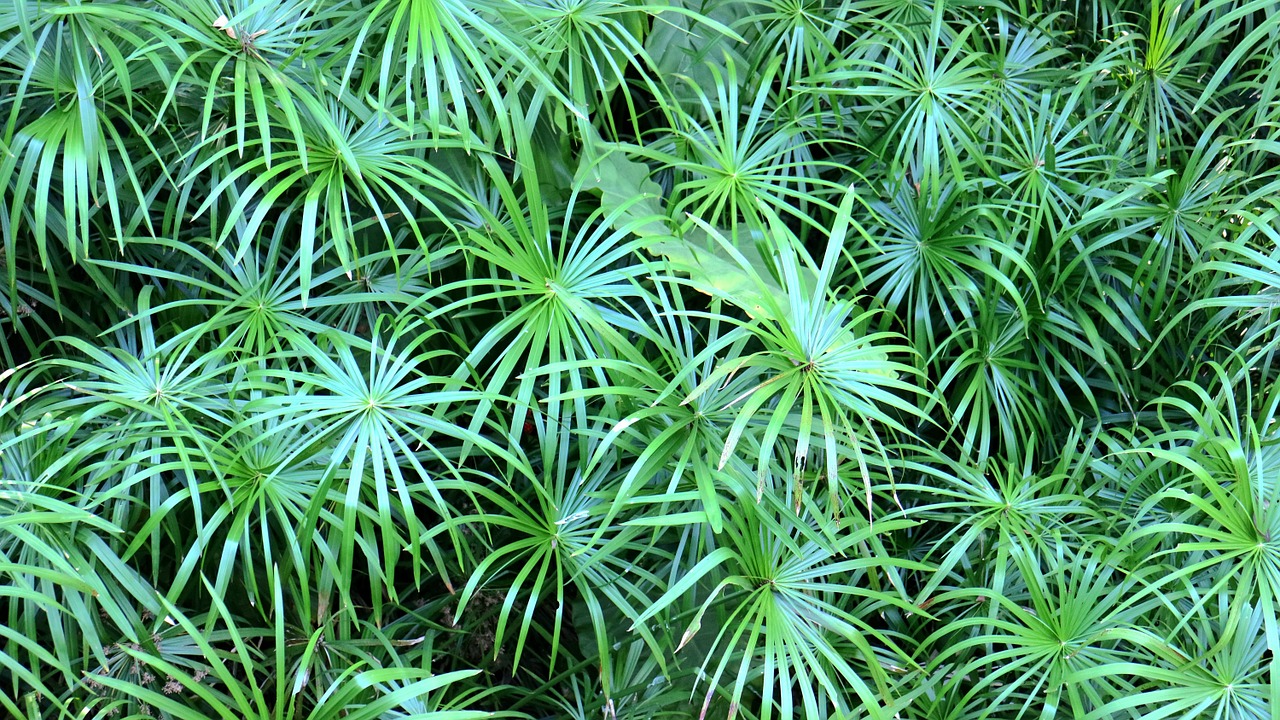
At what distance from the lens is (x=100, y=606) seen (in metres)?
1.16

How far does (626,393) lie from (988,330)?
2.19 feet

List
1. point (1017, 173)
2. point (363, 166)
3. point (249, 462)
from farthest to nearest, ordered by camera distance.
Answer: point (1017, 173)
point (363, 166)
point (249, 462)

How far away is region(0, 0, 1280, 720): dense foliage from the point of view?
1.12 metres

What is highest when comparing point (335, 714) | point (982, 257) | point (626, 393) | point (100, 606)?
point (982, 257)

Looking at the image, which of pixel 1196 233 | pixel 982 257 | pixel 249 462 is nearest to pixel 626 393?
pixel 249 462

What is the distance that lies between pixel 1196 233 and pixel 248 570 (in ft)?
4.87

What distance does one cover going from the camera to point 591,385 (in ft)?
4.56

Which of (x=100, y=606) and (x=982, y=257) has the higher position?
(x=982, y=257)

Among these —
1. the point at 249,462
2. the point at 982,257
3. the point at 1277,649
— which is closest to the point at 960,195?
the point at 982,257

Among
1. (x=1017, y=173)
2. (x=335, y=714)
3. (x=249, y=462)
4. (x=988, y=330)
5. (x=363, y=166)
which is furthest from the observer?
(x=1017, y=173)

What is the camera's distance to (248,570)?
1115 mm

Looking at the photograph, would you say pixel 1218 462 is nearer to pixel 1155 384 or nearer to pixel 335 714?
pixel 1155 384

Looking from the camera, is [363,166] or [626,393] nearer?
[626,393]

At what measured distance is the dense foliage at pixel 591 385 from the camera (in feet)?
3.68
